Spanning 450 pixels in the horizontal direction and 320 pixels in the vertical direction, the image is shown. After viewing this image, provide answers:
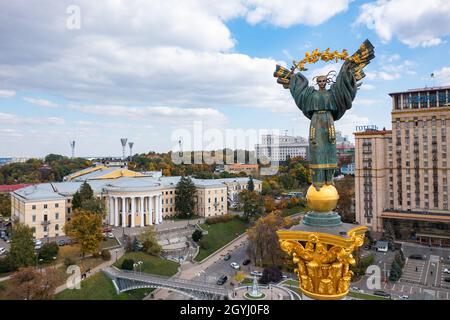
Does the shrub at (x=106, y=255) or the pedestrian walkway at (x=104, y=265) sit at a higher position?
the shrub at (x=106, y=255)

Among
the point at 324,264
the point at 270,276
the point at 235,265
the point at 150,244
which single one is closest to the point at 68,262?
the point at 150,244

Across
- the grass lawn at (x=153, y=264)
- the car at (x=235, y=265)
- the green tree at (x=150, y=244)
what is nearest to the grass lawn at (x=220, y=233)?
the car at (x=235, y=265)

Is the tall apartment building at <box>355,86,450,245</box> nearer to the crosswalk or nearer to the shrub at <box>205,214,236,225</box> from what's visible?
the crosswalk

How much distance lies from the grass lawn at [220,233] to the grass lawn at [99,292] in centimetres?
1085

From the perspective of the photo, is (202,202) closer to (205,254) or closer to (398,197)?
(205,254)

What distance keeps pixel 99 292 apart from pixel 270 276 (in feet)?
49.4

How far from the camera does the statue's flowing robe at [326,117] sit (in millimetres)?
5477

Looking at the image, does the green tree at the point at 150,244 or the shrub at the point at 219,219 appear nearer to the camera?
the green tree at the point at 150,244

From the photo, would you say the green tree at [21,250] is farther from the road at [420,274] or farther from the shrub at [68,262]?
the road at [420,274]

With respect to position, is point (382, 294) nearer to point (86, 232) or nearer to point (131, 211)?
point (86, 232)

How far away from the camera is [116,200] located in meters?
47.5

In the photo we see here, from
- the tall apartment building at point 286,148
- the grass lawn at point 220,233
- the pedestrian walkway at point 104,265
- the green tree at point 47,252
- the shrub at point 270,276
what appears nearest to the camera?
the pedestrian walkway at point 104,265

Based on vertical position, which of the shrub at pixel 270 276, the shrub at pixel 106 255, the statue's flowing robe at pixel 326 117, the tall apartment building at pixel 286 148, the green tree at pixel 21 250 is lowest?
the shrub at pixel 270 276

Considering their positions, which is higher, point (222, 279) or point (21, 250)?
point (21, 250)
